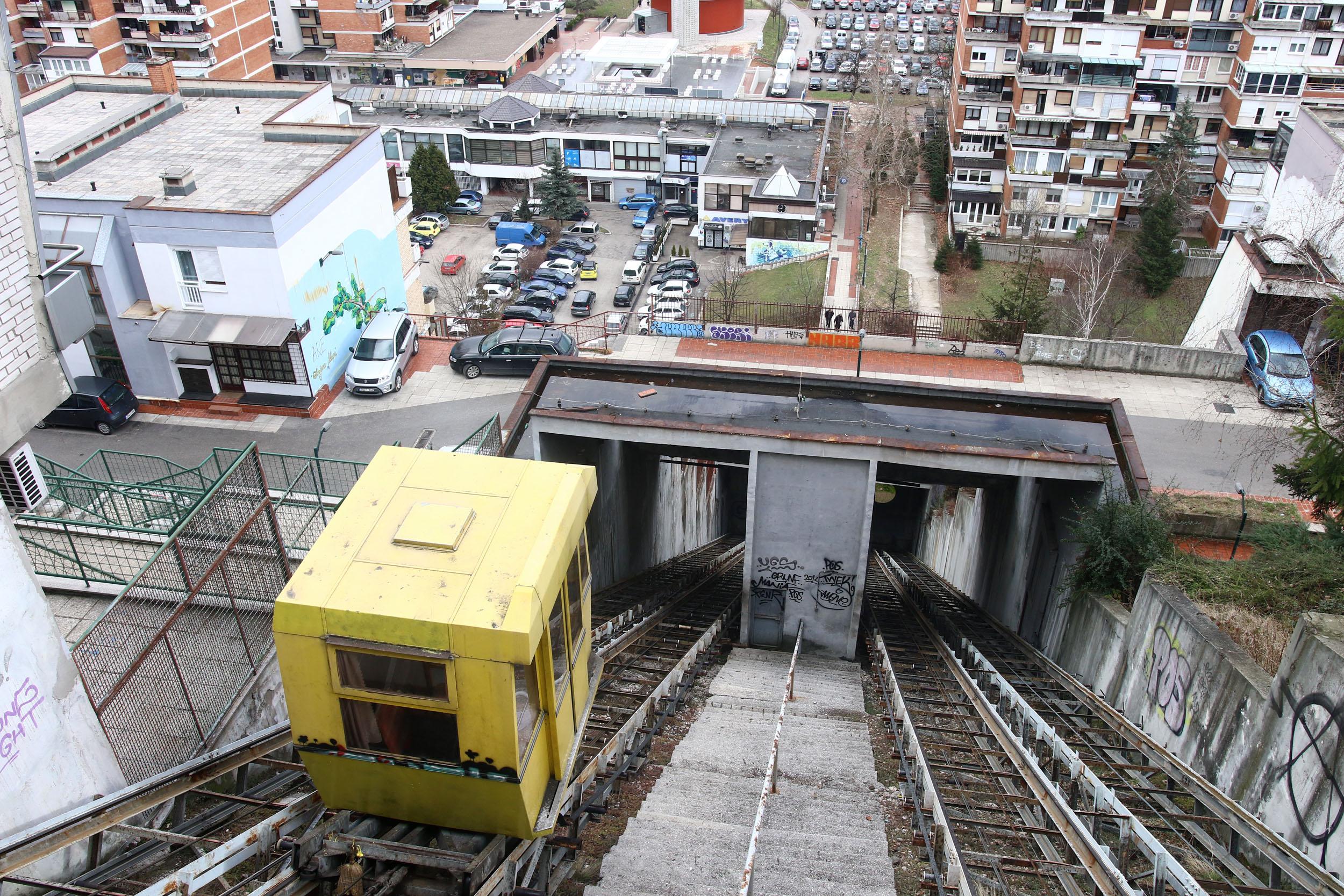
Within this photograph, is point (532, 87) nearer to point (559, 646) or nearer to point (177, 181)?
point (177, 181)

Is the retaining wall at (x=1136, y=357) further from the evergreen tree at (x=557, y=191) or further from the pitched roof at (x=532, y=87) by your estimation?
the pitched roof at (x=532, y=87)

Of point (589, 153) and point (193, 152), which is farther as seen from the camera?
point (589, 153)

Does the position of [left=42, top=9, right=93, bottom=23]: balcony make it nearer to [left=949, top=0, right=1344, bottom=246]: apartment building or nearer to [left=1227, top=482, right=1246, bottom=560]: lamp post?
[left=949, top=0, right=1344, bottom=246]: apartment building

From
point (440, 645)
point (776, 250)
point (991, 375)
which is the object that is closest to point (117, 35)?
point (776, 250)

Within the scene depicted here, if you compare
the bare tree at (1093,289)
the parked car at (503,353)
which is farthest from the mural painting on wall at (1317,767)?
the bare tree at (1093,289)

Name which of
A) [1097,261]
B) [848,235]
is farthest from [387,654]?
[848,235]

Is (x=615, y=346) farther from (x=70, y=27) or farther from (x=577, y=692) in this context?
(x=70, y=27)
